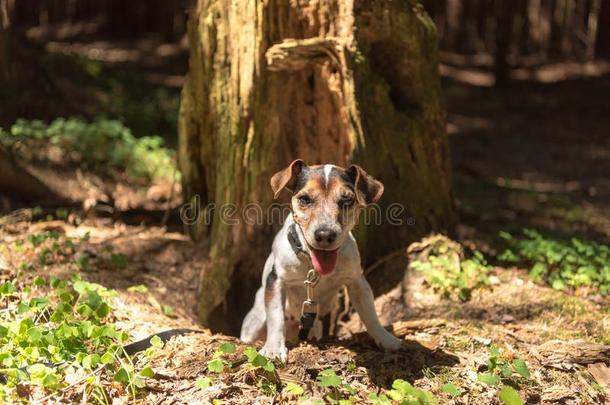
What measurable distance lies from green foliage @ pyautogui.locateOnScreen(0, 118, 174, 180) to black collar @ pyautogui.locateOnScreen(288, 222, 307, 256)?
4.74m

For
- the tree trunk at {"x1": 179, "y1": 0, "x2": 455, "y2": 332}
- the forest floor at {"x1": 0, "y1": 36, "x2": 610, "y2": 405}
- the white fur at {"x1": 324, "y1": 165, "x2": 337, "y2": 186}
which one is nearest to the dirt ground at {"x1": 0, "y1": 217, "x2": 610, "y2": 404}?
the forest floor at {"x1": 0, "y1": 36, "x2": 610, "y2": 405}

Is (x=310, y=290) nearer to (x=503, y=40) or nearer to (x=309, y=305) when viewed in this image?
(x=309, y=305)

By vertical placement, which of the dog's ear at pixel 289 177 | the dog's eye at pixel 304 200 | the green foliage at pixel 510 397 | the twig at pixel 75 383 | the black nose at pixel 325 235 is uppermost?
the dog's ear at pixel 289 177

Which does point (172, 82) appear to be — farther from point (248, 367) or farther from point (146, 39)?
point (248, 367)

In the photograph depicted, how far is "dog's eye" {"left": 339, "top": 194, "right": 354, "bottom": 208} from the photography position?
4222 mm

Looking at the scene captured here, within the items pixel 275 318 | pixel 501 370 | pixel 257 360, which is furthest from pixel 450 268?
pixel 257 360

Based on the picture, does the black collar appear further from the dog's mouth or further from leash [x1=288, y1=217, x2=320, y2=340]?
the dog's mouth

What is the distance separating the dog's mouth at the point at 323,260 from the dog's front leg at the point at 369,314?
511mm

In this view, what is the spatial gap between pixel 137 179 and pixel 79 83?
4309mm

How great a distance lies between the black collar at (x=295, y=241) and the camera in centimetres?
452

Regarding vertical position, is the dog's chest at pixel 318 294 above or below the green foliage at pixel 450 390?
above

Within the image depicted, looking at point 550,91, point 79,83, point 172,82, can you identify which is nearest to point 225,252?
point 79,83

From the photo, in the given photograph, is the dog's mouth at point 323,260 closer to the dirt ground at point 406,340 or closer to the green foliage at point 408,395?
the dirt ground at point 406,340

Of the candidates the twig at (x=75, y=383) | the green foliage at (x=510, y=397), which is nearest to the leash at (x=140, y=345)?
the twig at (x=75, y=383)
